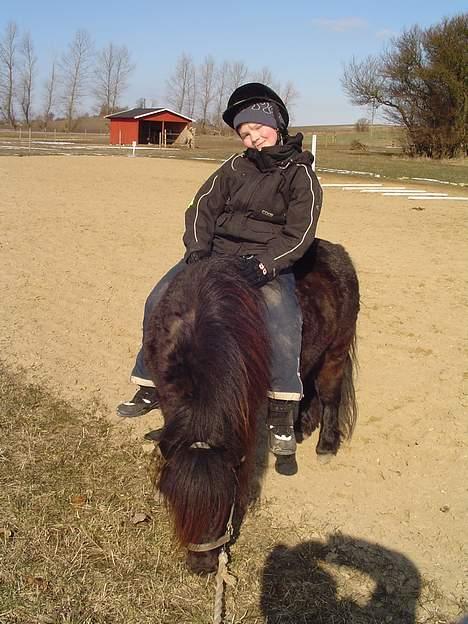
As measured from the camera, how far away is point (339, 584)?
292 centimetres

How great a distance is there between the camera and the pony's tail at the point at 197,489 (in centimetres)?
221

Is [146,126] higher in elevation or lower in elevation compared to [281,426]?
higher

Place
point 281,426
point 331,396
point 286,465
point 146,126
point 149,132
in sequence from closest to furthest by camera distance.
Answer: point 281,426, point 286,465, point 331,396, point 146,126, point 149,132

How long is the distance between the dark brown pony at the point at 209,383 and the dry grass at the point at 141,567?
0.44 m

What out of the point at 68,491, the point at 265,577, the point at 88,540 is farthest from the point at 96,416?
the point at 265,577

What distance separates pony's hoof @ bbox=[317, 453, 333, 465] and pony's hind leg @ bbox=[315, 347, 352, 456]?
15 mm

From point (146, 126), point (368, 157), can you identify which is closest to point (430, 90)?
point (368, 157)

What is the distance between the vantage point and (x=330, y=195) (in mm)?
15961

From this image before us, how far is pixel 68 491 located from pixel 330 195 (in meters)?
13.6

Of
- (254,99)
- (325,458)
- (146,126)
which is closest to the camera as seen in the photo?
(254,99)

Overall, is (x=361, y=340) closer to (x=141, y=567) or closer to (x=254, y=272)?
(x=254, y=272)

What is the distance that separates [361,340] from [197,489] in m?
3.89

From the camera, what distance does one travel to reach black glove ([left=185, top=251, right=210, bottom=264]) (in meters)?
3.37

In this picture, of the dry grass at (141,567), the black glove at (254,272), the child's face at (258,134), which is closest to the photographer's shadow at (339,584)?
the dry grass at (141,567)
